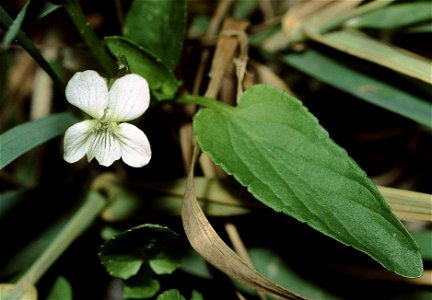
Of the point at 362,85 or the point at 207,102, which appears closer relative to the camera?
the point at 207,102

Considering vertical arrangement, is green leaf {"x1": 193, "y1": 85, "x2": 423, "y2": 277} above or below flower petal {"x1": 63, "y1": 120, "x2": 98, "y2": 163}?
below

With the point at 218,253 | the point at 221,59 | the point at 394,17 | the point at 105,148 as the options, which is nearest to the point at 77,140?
the point at 105,148

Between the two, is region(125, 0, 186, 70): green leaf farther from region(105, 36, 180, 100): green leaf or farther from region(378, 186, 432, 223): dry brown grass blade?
region(378, 186, 432, 223): dry brown grass blade

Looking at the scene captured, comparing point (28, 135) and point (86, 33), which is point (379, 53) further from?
point (28, 135)

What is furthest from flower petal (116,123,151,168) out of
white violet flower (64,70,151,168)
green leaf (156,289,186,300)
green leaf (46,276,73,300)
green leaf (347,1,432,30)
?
green leaf (347,1,432,30)

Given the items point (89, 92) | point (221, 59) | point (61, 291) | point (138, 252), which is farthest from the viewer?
point (221, 59)

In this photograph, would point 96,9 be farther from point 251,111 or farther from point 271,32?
point 251,111

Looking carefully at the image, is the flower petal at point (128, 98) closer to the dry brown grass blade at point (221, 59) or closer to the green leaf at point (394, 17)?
the dry brown grass blade at point (221, 59)
